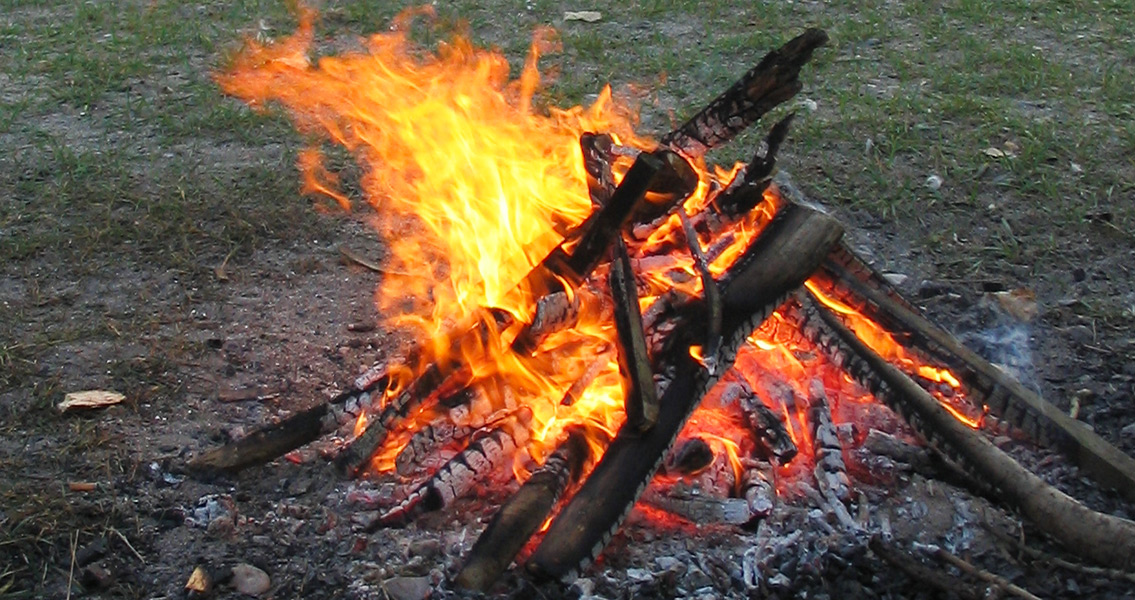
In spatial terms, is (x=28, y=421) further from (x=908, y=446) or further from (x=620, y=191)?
(x=908, y=446)

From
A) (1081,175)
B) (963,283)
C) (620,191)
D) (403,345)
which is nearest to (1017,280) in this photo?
(963,283)

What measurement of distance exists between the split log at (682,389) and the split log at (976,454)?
0.18m

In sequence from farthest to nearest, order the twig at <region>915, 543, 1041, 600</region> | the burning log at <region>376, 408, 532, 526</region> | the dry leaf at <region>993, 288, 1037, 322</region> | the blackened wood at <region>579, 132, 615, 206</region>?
the dry leaf at <region>993, 288, 1037, 322</region> → the blackened wood at <region>579, 132, 615, 206</region> → the burning log at <region>376, 408, 532, 526</region> → the twig at <region>915, 543, 1041, 600</region>

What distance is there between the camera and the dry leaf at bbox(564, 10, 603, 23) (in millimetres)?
6531

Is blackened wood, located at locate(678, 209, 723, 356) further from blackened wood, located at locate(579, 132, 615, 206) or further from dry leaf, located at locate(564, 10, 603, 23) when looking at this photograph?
dry leaf, located at locate(564, 10, 603, 23)

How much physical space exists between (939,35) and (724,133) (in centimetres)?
370

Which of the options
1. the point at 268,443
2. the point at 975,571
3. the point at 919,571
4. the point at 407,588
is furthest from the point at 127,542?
the point at 975,571

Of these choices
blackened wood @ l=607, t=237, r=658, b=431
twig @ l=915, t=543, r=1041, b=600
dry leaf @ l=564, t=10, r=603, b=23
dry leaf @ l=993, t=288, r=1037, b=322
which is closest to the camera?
twig @ l=915, t=543, r=1041, b=600

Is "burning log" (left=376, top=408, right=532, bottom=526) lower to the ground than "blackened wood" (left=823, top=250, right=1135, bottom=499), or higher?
lower

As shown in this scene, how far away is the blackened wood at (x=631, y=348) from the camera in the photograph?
2.50 m

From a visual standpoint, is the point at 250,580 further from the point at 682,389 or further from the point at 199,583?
the point at 682,389

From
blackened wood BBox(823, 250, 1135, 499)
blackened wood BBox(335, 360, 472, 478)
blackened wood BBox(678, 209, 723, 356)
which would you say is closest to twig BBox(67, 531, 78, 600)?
blackened wood BBox(335, 360, 472, 478)

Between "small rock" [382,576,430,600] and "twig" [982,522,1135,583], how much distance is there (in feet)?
4.22

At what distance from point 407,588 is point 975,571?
1.23 meters
